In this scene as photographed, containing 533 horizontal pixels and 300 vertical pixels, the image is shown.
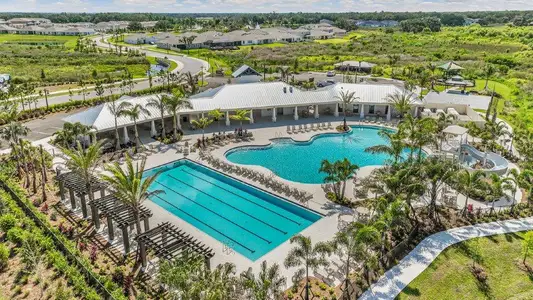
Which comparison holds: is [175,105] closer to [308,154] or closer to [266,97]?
[266,97]

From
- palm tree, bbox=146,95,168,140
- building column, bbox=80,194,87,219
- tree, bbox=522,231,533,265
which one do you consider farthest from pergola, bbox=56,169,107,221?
tree, bbox=522,231,533,265

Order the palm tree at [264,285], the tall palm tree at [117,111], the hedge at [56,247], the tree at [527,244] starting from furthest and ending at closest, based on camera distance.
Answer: the tall palm tree at [117,111], the tree at [527,244], the hedge at [56,247], the palm tree at [264,285]

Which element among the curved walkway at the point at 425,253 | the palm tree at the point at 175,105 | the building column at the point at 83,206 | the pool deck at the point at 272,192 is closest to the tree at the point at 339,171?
the pool deck at the point at 272,192

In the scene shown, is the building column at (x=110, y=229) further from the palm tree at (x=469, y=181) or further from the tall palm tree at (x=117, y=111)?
the palm tree at (x=469, y=181)

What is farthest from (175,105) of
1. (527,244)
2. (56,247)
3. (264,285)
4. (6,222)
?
(527,244)

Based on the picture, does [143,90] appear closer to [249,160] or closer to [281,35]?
[249,160]

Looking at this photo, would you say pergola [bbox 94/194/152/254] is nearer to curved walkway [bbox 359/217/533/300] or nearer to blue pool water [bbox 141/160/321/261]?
blue pool water [bbox 141/160/321/261]

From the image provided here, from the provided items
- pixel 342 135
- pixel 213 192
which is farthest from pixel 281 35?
pixel 213 192
